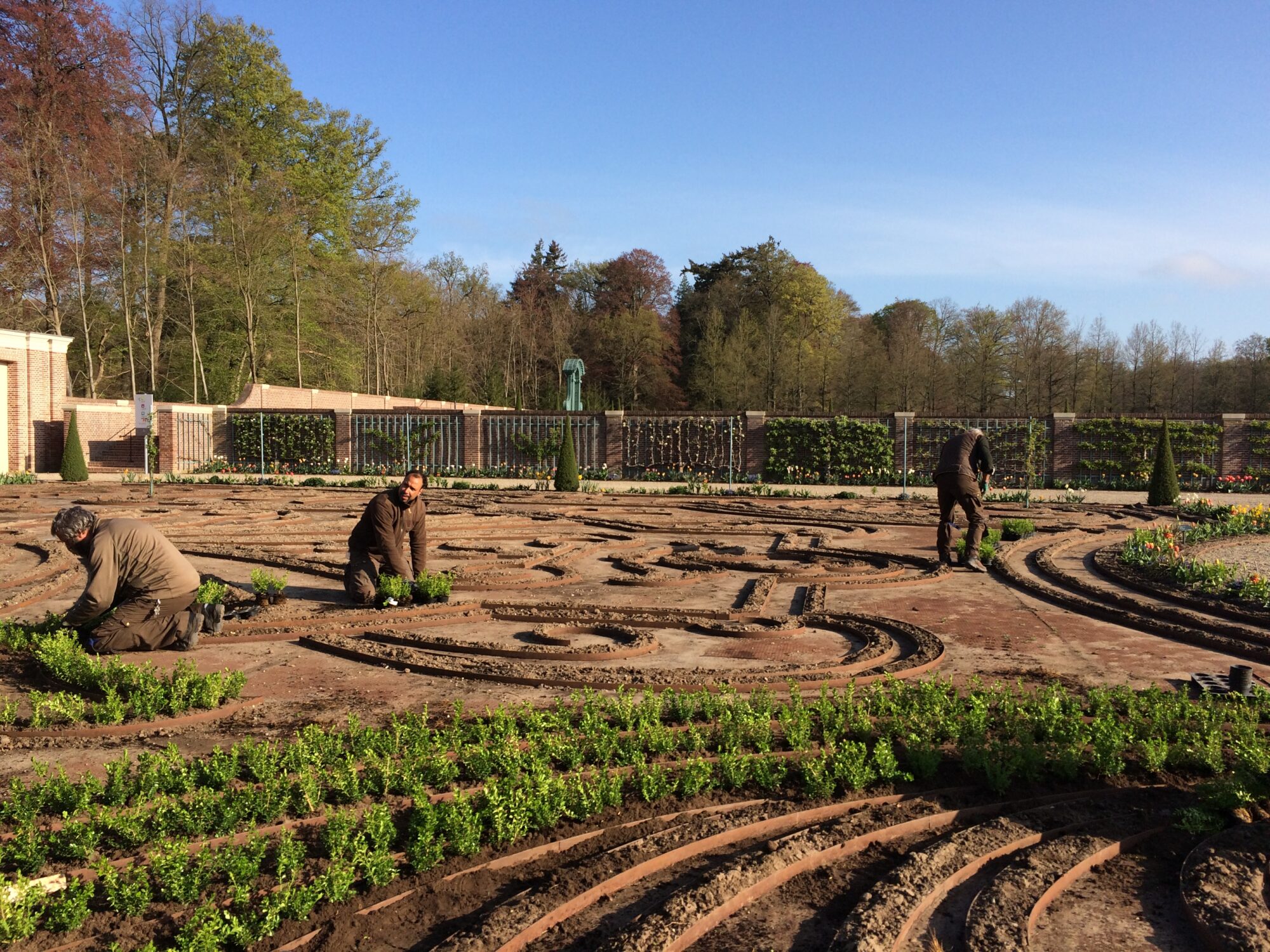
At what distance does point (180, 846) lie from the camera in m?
3.57

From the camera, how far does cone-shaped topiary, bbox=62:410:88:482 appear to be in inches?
997

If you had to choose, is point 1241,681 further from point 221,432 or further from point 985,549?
point 221,432

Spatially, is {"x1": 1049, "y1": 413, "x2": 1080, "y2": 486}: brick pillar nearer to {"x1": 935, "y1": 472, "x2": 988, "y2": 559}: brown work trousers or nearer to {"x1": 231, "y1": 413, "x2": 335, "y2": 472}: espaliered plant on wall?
{"x1": 935, "y1": 472, "x2": 988, "y2": 559}: brown work trousers

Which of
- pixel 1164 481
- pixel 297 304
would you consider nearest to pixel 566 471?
pixel 1164 481

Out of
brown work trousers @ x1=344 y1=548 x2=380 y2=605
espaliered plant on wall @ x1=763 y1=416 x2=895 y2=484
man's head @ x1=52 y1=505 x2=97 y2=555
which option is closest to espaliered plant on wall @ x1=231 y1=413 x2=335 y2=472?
espaliered plant on wall @ x1=763 y1=416 x2=895 y2=484

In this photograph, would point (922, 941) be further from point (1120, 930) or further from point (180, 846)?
point (180, 846)

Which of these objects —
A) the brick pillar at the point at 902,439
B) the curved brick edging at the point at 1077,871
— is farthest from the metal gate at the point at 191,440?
the curved brick edging at the point at 1077,871

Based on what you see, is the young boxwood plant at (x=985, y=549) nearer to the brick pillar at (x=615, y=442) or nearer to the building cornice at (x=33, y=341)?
the brick pillar at (x=615, y=442)

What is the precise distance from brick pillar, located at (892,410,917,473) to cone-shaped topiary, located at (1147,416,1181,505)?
7.75 metres

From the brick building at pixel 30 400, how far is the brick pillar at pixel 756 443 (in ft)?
72.7

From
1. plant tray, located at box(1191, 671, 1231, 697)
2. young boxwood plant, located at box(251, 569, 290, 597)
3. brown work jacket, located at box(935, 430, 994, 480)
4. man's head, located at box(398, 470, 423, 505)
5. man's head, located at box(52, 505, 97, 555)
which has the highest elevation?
brown work jacket, located at box(935, 430, 994, 480)

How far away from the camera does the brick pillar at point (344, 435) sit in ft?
101

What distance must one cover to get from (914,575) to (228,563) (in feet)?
27.4

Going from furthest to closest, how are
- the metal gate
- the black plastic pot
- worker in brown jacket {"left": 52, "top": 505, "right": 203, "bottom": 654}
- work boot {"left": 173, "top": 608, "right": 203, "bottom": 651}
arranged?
the metal gate
work boot {"left": 173, "top": 608, "right": 203, "bottom": 651}
worker in brown jacket {"left": 52, "top": 505, "right": 203, "bottom": 654}
the black plastic pot
